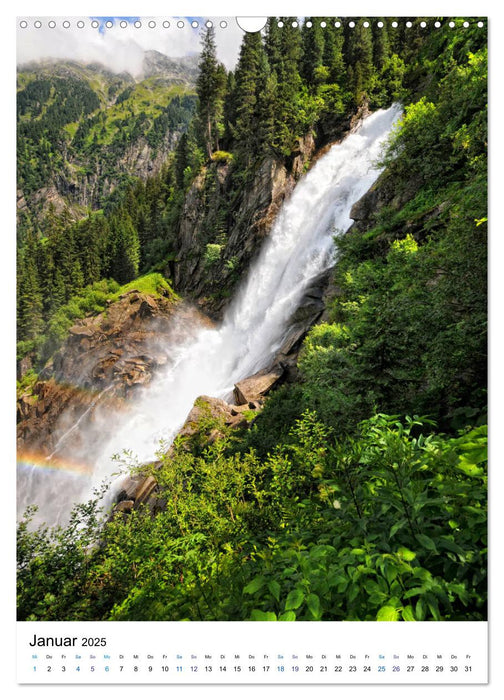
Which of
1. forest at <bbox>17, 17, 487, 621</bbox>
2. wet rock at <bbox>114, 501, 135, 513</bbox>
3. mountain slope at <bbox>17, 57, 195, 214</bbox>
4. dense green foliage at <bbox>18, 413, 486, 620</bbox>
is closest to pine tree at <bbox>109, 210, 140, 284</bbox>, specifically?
wet rock at <bbox>114, 501, 135, 513</bbox>

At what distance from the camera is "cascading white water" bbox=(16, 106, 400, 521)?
18.4 meters

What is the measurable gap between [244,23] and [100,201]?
109 metres

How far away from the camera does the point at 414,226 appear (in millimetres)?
9805

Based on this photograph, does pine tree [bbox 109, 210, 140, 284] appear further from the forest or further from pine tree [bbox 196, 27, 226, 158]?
the forest

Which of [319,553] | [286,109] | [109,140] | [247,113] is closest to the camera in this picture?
[319,553]

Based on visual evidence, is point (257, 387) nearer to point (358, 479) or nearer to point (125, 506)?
point (125, 506)

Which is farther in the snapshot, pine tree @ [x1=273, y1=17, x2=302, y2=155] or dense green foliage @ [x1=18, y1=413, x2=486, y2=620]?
pine tree @ [x1=273, y1=17, x2=302, y2=155]

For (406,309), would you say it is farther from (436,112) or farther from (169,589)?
(436,112)
